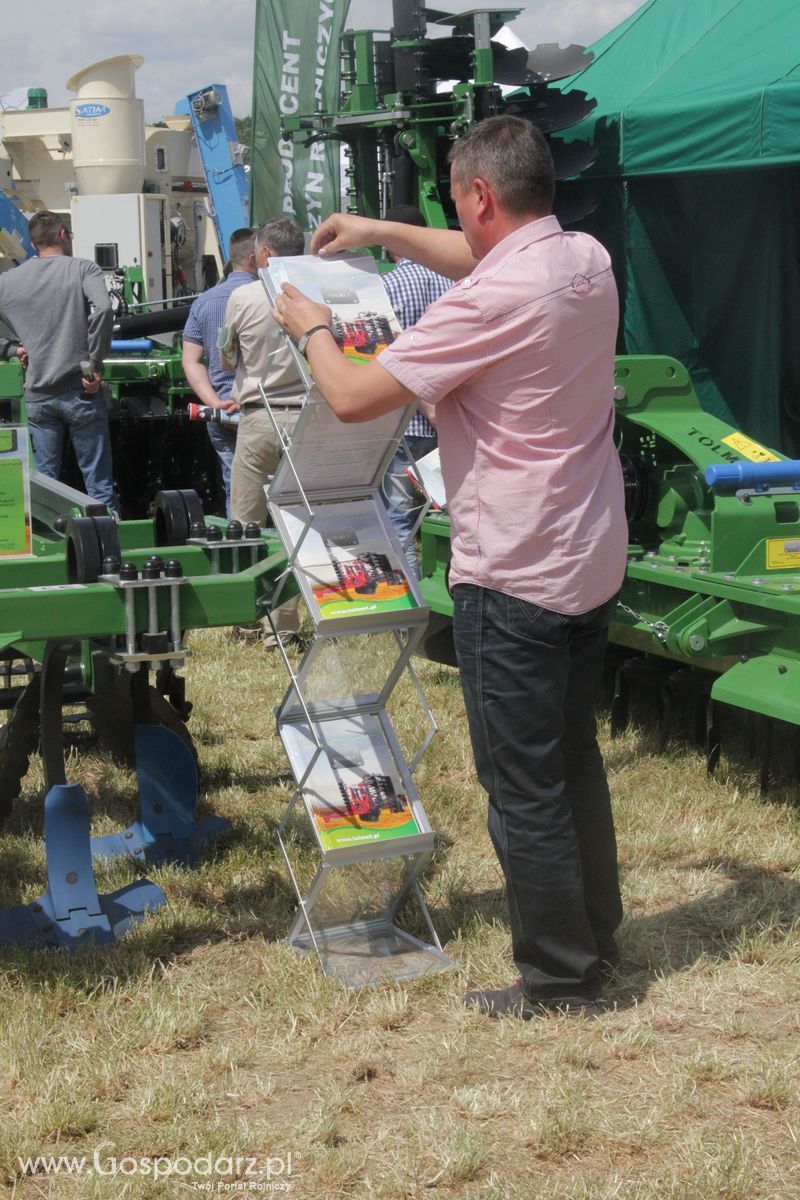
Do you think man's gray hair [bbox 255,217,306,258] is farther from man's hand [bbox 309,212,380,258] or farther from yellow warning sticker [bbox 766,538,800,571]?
man's hand [bbox 309,212,380,258]

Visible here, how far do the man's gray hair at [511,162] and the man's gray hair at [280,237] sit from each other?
3.44 metres

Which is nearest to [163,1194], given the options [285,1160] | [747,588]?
[285,1160]

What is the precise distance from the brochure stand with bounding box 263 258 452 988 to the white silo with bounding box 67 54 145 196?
13.7 m

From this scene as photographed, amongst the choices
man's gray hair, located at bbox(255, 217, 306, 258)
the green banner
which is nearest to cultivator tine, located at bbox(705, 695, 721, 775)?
man's gray hair, located at bbox(255, 217, 306, 258)

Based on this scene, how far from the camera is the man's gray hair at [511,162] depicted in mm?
3084

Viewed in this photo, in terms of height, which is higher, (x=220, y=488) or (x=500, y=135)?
(x=500, y=135)

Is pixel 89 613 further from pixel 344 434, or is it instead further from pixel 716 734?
pixel 716 734

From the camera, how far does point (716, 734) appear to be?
16.8ft

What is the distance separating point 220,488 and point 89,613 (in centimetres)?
750

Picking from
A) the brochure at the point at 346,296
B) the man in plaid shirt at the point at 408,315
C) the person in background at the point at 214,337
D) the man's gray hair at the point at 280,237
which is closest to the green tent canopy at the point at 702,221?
the man in plaid shirt at the point at 408,315

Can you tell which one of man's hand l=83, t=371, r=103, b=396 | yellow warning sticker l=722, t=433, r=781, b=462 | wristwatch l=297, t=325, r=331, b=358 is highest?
wristwatch l=297, t=325, r=331, b=358

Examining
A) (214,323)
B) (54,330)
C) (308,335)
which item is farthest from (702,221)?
(308,335)

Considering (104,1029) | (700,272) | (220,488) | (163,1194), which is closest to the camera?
(163,1194)

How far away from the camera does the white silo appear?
1631cm
